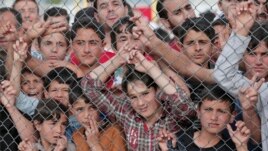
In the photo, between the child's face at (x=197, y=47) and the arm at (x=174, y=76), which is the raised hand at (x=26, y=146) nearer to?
the arm at (x=174, y=76)

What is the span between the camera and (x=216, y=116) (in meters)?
3.63

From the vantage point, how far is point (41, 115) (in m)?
4.10

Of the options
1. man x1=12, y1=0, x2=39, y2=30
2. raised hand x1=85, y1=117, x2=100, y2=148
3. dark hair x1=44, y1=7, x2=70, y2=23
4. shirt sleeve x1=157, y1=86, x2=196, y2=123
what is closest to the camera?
shirt sleeve x1=157, y1=86, x2=196, y2=123

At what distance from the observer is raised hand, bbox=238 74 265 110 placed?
11.3 feet

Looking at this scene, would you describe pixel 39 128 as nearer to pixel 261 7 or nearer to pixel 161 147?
pixel 161 147

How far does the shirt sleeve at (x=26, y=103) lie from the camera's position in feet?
13.8

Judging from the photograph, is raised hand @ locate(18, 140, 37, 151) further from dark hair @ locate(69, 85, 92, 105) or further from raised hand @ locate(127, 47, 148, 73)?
raised hand @ locate(127, 47, 148, 73)

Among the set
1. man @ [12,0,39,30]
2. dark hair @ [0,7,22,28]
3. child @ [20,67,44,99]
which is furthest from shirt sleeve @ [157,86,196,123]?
man @ [12,0,39,30]

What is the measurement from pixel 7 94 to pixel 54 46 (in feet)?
1.39

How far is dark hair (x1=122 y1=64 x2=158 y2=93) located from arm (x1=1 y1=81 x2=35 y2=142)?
1.92 feet

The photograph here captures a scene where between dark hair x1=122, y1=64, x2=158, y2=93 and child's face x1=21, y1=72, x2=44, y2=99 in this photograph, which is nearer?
dark hair x1=122, y1=64, x2=158, y2=93

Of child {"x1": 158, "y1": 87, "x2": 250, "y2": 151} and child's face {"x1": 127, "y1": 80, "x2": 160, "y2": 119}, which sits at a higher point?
child's face {"x1": 127, "y1": 80, "x2": 160, "y2": 119}

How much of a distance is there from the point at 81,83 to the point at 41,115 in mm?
285

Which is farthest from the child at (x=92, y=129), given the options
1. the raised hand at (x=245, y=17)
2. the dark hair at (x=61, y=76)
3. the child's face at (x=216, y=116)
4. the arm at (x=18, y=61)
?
the raised hand at (x=245, y=17)
